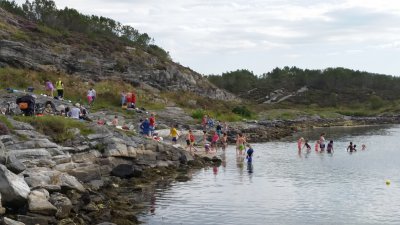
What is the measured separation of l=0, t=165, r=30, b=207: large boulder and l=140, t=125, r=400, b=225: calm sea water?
5.14 metres

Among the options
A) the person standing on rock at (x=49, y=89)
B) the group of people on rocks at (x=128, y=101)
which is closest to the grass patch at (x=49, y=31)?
the group of people on rocks at (x=128, y=101)

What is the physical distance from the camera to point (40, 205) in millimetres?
19328

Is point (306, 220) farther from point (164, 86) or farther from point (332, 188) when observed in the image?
point (164, 86)

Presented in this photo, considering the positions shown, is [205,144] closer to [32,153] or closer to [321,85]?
[32,153]

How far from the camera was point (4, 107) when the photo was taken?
3478 cm

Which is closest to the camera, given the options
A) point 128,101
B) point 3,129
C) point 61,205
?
point 61,205

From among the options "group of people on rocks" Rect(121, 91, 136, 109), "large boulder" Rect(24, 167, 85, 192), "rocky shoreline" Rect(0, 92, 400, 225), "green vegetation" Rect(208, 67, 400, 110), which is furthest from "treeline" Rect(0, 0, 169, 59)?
"large boulder" Rect(24, 167, 85, 192)

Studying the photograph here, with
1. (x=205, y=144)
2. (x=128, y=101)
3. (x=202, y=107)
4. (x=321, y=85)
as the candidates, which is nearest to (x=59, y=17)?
(x=202, y=107)

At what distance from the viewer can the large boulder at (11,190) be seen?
19.0 meters

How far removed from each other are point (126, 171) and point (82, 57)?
51.3 metres

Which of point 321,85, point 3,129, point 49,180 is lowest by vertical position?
point 49,180

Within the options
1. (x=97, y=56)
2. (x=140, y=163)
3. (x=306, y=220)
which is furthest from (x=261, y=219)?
(x=97, y=56)

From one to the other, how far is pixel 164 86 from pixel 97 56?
11.4m

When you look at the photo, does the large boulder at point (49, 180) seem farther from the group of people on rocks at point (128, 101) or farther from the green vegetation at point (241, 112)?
the green vegetation at point (241, 112)
